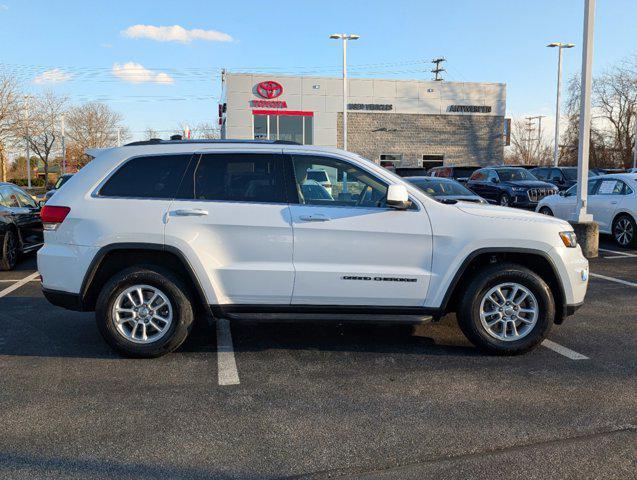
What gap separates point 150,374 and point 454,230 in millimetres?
2819

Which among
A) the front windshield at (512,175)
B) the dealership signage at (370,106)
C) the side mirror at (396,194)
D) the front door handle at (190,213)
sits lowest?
the front door handle at (190,213)

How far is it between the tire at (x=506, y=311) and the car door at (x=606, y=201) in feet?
26.8

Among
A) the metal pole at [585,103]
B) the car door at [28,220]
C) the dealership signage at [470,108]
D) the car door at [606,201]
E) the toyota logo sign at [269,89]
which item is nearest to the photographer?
the car door at [28,220]

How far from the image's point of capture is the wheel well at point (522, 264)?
193 inches

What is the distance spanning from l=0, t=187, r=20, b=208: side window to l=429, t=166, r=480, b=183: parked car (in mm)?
16620

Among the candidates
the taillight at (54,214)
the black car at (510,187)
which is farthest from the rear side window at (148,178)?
the black car at (510,187)

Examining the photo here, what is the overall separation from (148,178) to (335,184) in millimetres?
1657

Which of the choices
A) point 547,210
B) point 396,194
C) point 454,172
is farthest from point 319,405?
point 454,172

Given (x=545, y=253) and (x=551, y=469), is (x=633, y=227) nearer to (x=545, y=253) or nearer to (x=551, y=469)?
(x=545, y=253)

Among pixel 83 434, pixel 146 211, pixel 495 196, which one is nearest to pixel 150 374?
pixel 83 434

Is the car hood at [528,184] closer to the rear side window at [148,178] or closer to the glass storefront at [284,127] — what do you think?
the rear side window at [148,178]

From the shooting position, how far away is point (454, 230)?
4.69m

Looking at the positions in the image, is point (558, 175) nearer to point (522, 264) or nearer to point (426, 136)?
point (426, 136)

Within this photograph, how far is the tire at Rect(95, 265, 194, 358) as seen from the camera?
472cm
